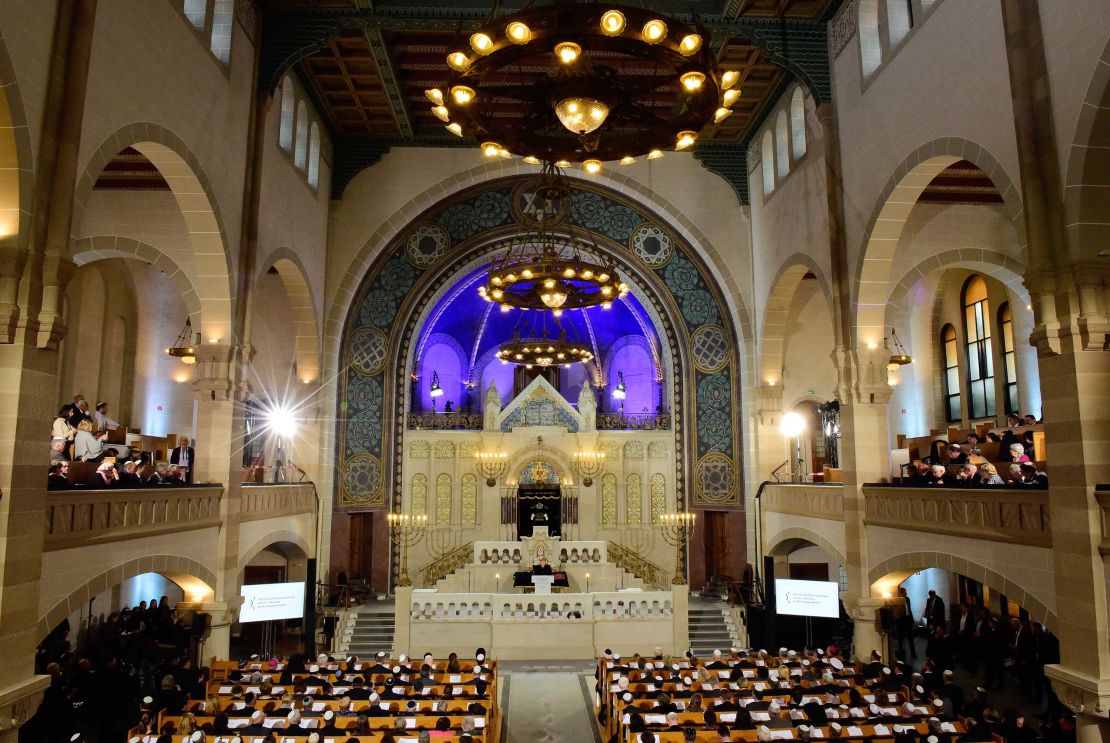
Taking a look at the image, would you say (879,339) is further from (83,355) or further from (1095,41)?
(83,355)

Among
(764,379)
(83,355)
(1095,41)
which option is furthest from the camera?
(764,379)

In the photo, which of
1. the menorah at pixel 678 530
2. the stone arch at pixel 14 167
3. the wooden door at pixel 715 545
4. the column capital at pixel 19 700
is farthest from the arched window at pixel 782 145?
the column capital at pixel 19 700

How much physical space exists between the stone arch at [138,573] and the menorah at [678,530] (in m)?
11.8

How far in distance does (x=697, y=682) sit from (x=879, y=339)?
6935 millimetres

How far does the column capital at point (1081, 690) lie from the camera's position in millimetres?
8164

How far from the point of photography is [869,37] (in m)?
14.4

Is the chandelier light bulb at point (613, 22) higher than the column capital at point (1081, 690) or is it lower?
higher

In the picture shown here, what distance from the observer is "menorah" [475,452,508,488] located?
23.6m

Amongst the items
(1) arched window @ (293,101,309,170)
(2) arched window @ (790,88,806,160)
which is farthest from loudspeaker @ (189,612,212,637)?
(2) arched window @ (790,88,806,160)

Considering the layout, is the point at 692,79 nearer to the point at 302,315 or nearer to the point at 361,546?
the point at 302,315

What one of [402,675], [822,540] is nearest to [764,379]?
[822,540]

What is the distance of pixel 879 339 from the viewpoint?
1453 cm

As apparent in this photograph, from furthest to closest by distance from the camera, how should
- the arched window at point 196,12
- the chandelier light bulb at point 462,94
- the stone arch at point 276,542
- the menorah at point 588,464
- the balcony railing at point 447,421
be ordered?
the balcony railing at point 447,421
the menorah at point 588,464
the stone arch at point 276,542
the arched window at point 196,12
the chandelier light bulb at point 462,94

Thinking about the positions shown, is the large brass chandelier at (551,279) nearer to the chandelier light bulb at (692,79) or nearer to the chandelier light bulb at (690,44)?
the chandelier light bulb at (692,79)
